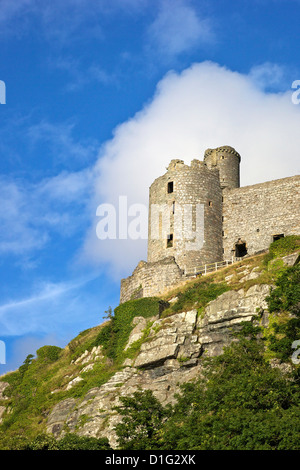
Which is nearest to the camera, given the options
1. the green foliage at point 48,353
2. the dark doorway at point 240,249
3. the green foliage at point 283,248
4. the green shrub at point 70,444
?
the green shrub at point 70,444

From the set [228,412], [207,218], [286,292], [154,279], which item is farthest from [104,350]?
[228,412]

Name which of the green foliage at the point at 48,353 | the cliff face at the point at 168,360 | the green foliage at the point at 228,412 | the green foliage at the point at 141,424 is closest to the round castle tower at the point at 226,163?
the green foliage at the point at 48,353

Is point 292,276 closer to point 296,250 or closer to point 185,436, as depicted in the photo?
point 296,250

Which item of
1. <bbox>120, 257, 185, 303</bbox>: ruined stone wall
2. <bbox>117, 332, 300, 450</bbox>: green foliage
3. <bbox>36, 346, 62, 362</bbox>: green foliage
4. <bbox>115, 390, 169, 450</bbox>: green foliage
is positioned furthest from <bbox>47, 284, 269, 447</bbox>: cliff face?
<bbox>36, 346, 62, 362</bbox>: green foliage

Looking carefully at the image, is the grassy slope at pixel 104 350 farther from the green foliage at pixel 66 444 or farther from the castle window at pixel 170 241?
the castle window at pixel 170 241

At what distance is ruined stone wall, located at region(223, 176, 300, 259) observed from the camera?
48.0 metres

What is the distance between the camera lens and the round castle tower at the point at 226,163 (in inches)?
2080

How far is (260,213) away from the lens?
49312 mm

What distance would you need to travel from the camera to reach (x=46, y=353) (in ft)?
155

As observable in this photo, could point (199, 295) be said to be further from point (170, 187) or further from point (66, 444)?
point (170, 187)

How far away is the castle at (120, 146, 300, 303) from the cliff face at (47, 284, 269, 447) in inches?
395

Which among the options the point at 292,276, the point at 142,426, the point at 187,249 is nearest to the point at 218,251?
the point at 187,249

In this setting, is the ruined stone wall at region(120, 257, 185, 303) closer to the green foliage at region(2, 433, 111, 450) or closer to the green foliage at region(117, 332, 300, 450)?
the green foliage at region(117, 332, 300, 450)

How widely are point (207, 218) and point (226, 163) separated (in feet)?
21.0
